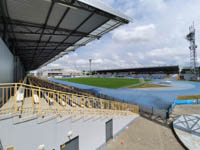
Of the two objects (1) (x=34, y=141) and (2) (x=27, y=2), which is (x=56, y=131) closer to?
(1) (x=34, y=141)

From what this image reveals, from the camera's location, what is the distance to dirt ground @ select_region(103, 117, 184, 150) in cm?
667

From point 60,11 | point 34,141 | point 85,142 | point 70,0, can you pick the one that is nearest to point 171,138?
point 85,142

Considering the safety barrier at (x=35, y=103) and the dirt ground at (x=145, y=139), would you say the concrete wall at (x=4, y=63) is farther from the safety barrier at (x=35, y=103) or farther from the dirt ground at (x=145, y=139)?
the dirt ground at (x=145, y=139)

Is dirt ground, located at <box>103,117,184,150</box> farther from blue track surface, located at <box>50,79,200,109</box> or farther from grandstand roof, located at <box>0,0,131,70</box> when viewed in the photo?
grandstand roof, located at <box>0,0,131,70</box>

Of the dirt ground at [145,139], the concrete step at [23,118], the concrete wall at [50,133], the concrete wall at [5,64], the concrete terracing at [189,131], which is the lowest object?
the dirt ground at [145,139]

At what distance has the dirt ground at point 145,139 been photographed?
6.67m

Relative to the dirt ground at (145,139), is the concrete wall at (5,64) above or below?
above

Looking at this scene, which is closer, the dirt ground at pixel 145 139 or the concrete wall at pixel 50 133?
the concrete wall at pixel 50 133

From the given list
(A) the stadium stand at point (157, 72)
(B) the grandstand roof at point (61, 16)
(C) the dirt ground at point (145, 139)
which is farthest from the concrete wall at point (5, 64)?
(A) the stadium stand at point (157, 72)

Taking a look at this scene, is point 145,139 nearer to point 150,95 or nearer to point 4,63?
point 4,63

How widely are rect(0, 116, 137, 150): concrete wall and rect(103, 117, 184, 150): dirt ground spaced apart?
1.66 meters

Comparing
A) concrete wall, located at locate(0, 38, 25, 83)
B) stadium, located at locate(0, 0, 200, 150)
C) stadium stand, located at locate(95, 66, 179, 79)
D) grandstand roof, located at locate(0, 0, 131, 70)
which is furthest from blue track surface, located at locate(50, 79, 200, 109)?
stadium stand, located at locate(95, 66, 179, 79)

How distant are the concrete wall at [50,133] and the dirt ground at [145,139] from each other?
5.45ft

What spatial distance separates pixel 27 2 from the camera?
535cm
